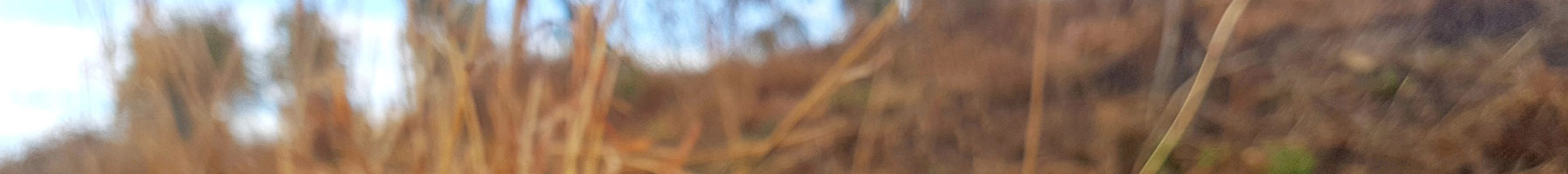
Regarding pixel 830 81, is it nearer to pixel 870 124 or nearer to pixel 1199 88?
pixel 870 124

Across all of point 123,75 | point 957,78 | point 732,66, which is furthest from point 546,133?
point 123,75

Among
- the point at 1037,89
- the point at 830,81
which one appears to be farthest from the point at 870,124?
the point at 1037,89

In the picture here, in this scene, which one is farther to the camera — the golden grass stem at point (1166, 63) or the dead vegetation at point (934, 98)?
the golden grass stem at point (1166, 63)

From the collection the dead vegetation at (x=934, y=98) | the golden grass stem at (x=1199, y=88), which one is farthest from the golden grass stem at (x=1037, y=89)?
the golden grass stem at (x=1199, y=88)

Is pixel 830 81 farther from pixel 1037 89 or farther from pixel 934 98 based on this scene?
pixel 1037 89

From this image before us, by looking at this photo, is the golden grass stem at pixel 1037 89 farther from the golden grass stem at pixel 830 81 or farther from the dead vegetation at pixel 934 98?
the golden grass stem at pixel 830 81
